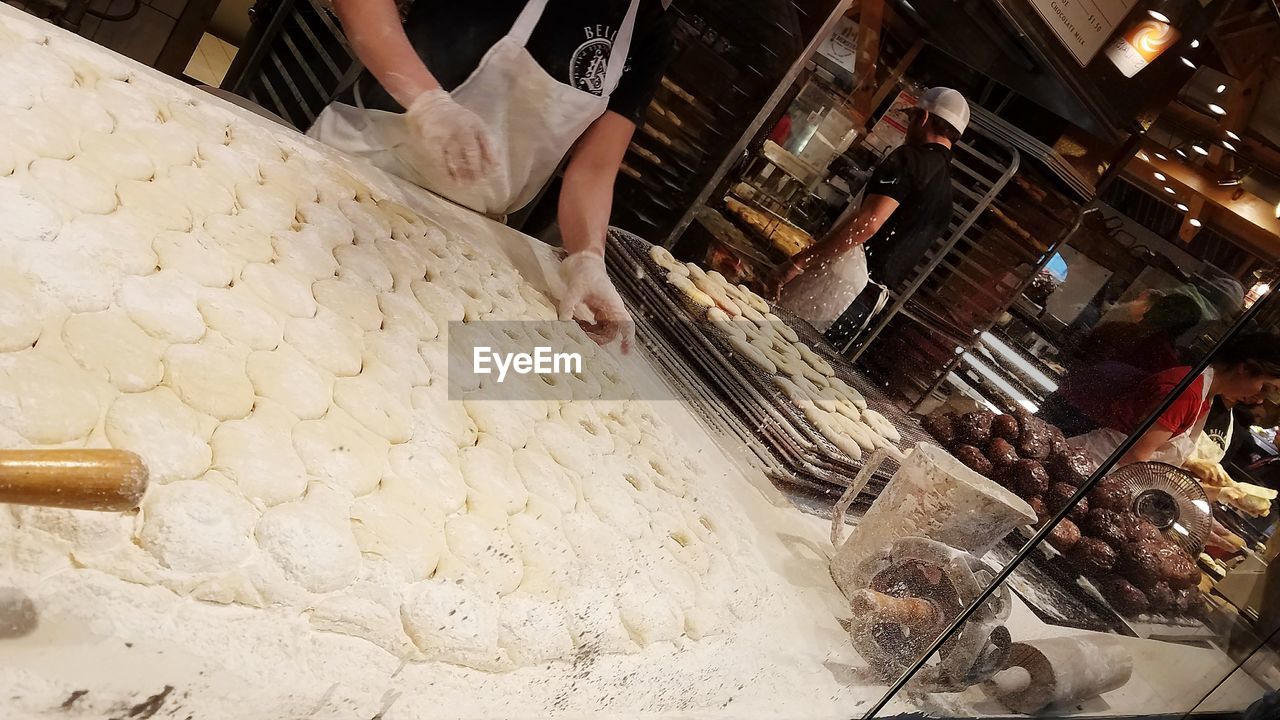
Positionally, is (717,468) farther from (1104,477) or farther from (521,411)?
(1104,477)

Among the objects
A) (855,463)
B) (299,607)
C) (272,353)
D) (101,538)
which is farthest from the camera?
(855,463)

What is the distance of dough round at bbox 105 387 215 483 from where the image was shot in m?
0.65

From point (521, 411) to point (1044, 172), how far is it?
821 millimetres

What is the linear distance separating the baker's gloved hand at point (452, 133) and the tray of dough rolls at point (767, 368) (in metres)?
0.24

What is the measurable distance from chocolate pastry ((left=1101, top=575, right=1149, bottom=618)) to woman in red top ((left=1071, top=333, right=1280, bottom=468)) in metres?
0.21

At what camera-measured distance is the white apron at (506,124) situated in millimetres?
1081

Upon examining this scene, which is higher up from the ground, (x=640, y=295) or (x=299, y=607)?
(x=640, y=295)

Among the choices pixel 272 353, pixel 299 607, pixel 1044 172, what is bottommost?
pixel 299 607

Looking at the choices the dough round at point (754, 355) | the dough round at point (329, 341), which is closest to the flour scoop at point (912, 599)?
the dough round at point (754, 355)

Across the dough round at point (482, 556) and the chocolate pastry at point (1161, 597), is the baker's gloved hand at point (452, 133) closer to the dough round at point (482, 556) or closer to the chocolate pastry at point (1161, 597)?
the dough round at point (482, 556)

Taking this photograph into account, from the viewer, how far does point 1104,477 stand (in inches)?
44.3

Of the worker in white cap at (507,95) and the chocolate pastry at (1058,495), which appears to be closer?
the worker in white cap at (507,95)

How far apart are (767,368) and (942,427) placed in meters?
0.29

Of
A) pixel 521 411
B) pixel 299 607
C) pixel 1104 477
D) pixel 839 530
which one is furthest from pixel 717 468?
pixel 299 607
